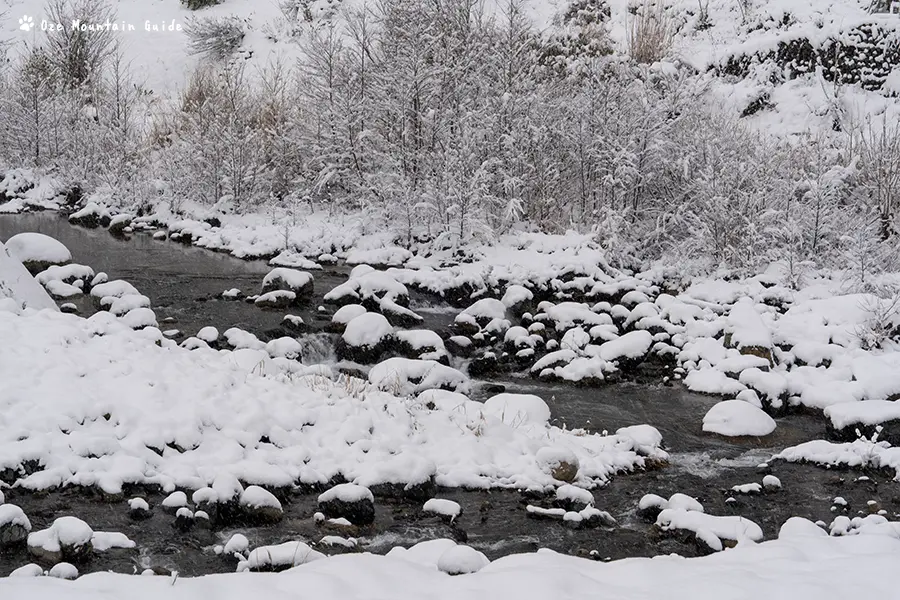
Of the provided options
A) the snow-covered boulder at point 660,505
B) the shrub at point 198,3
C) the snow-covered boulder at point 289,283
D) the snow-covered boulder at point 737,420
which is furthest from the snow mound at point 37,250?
the shrub at point 198,3

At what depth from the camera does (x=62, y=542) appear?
189 inches

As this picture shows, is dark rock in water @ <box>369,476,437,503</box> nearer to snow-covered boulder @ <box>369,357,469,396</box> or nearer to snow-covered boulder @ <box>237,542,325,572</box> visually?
snow-covered boulder @ <box>237,542,325,572</box>

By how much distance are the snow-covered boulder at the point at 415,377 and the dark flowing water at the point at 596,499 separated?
349mm

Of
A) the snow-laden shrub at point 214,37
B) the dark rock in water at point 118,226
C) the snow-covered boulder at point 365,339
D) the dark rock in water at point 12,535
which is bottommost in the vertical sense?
the dark rock in water at point 12,535

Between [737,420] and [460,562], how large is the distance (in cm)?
484

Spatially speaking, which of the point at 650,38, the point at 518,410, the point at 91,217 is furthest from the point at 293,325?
the point at 650,38

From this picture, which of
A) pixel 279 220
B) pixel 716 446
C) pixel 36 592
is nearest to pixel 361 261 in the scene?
pixel 279 220

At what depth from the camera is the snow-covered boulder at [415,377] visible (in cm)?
874

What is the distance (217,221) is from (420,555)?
570 inches

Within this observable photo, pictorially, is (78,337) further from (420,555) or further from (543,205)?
(543,205)

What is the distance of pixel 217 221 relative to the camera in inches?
703

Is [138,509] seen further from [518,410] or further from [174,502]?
[518,410]

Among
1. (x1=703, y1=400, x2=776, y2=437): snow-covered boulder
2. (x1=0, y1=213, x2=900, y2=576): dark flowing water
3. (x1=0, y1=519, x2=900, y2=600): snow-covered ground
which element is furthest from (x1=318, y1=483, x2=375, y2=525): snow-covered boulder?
(x1=703, y1=400, x2=776, y2=437): snow-covered boulder

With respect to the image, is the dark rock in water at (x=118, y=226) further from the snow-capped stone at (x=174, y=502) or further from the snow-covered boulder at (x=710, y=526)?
the snow-covered boulder at (x=710, y=526)
